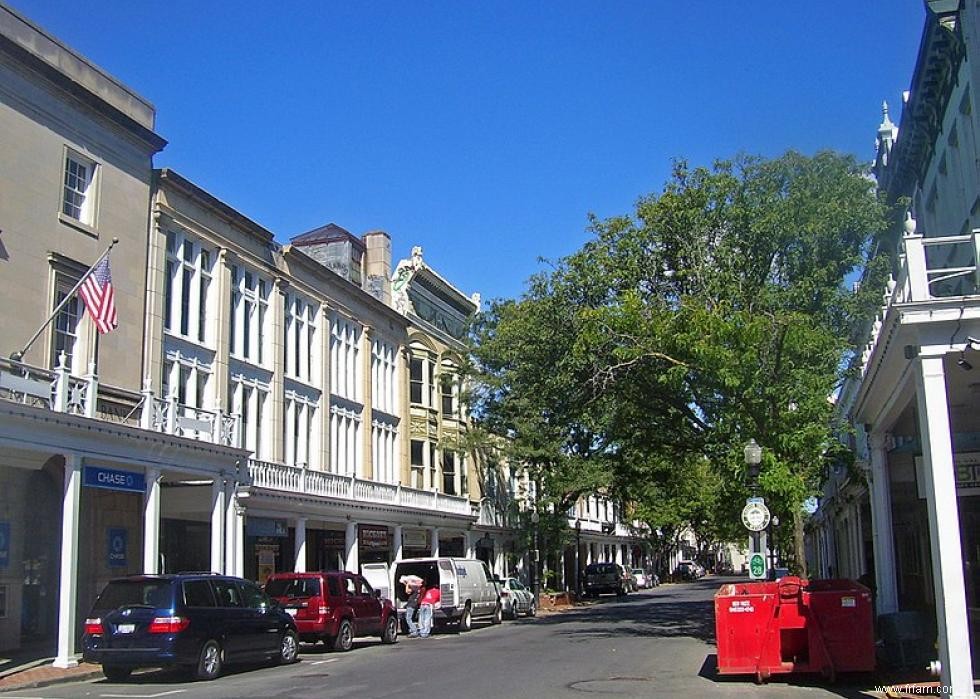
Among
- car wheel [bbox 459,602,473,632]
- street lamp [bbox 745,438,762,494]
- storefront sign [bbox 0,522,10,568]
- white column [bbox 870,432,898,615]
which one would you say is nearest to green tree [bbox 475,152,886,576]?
street lamp [bbox 745,438,762,494]

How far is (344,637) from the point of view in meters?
23.4

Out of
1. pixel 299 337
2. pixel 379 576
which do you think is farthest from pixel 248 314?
pixel 379 576

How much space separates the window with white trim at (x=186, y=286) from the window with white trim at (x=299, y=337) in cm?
436

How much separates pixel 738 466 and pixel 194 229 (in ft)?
52.8

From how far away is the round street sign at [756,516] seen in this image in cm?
1922

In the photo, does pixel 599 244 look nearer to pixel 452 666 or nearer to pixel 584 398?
pixel 584 398

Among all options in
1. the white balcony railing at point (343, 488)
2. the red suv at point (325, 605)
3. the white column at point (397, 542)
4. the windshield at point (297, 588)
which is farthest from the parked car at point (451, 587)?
the white column at point (397, 542)

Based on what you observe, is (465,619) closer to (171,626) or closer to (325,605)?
(325,605)

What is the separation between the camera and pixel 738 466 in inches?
849

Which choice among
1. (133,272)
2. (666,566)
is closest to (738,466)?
(133,272)

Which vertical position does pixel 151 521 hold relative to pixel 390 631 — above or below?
above

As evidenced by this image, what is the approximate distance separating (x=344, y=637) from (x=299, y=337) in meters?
13.6

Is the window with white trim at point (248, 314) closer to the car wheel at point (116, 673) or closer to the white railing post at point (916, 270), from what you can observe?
the car wheel at point (116, 673)

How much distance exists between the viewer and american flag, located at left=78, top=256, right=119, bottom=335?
67.5 feet
